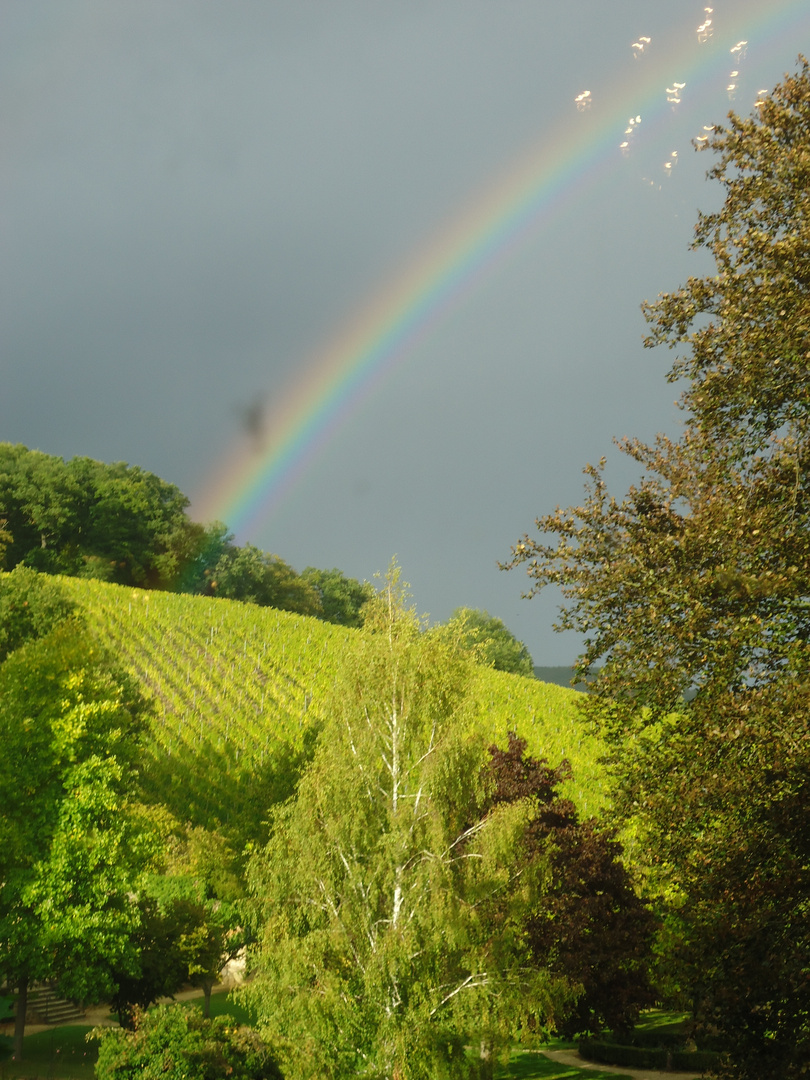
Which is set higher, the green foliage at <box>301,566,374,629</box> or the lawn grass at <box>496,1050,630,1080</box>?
the green foliage at <box>301,566,374,629</box>

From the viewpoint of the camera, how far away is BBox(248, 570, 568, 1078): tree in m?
A: 15.6

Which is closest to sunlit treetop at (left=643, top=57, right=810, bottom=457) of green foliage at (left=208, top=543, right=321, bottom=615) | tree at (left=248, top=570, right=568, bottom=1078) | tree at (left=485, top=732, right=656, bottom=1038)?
tree at (left=248, top=570, right=568, bottom=1078)

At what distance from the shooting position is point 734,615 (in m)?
10.6

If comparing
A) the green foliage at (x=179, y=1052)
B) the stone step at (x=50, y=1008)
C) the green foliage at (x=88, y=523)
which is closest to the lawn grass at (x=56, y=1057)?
the stone step at (x=50, y=1008)

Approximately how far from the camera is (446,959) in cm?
1634

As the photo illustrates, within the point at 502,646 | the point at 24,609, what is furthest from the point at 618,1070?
the point at 502,646

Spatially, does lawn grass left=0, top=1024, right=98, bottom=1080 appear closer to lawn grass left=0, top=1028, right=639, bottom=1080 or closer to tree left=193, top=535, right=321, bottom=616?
lawn grass left=0, top=1028, right=639, bottom=1080

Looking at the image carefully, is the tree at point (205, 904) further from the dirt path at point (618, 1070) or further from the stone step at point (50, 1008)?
the dirt path at point (618, 1070)

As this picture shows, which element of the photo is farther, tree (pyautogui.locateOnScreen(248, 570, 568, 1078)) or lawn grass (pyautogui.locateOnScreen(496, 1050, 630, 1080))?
lawn grass (pyautogui.locateOnScreen(496, 1050, 630, 1080))

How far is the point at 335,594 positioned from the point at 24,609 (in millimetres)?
103956

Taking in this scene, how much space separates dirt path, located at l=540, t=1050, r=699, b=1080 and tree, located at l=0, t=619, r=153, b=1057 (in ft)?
50.5

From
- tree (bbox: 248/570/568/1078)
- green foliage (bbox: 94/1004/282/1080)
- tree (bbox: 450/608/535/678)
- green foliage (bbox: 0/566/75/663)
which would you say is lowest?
green foliage (bbox: 94/1004/282/1080)

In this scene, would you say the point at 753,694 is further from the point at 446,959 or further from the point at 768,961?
the point at 446,959

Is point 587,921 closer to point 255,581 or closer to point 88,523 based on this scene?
point 88,523
